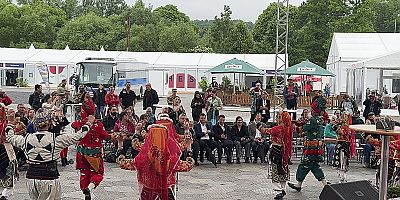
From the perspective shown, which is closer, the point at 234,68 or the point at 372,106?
the point at 372,106

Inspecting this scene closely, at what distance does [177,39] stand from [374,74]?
28.8m

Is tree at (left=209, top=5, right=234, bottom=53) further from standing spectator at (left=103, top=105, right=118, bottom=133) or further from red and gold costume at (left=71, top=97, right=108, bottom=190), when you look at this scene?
red and gold costume at (left=71, top=97, right=108, bottom=190)

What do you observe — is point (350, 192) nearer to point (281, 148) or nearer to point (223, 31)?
point (281, 148)

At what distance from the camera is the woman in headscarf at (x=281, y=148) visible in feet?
30.3

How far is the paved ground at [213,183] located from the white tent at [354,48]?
16.0 m

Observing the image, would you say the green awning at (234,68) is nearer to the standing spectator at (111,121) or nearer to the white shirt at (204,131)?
the standing spectator at (111,121)

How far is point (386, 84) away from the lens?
28359 mm

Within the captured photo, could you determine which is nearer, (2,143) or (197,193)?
(2,143)

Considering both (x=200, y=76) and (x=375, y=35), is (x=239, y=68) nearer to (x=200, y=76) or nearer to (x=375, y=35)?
(x=375, y=35)

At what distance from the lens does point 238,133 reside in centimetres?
1328

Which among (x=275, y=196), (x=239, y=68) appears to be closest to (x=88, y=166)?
(x=275, y=196)

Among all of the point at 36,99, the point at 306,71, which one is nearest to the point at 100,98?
the point at 36,99

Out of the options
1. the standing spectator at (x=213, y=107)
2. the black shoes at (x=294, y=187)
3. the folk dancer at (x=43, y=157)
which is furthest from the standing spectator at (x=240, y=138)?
the folk dancer at (x=43, y=157)

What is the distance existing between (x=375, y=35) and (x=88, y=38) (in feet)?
116
